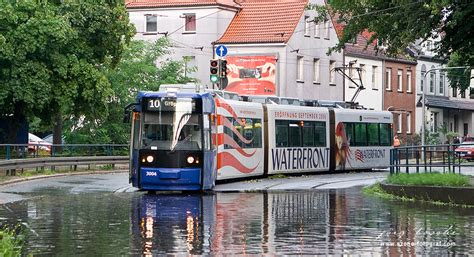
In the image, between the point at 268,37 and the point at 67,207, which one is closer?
the point at 67,207

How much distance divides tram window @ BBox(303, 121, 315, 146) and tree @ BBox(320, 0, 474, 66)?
6809 millimetres

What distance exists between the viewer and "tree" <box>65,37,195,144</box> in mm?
57031

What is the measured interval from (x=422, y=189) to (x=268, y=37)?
46.2 meters

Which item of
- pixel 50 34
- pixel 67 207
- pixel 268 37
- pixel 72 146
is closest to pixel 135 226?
pixel 67 207

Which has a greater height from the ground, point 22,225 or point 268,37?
point 268,37

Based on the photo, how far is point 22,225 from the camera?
19844 mm

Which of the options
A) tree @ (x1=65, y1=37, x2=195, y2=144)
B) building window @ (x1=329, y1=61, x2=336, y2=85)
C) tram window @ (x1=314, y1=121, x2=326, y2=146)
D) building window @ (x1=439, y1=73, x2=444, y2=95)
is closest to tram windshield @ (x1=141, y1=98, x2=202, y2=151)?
tram window @ (x1=314, y1=121, x2=326, y2=146)

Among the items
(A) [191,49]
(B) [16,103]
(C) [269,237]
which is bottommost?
(C) [269,237]

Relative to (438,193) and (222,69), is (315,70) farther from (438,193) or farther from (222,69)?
(438,193)

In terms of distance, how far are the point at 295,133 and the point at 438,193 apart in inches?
684

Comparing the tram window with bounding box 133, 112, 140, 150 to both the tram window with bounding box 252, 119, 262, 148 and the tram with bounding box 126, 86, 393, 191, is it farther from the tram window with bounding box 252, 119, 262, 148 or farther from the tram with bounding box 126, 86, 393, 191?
the tram window with bounding box 252, 119, 262, 148

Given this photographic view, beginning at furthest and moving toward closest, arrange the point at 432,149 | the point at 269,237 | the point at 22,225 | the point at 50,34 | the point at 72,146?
the point at 72,146
the point at 50,34
the point at 432,149
the point at 22,225
the point at 269,237

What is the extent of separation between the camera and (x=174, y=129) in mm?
31703

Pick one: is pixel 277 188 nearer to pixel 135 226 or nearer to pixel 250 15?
pixel 135 226
